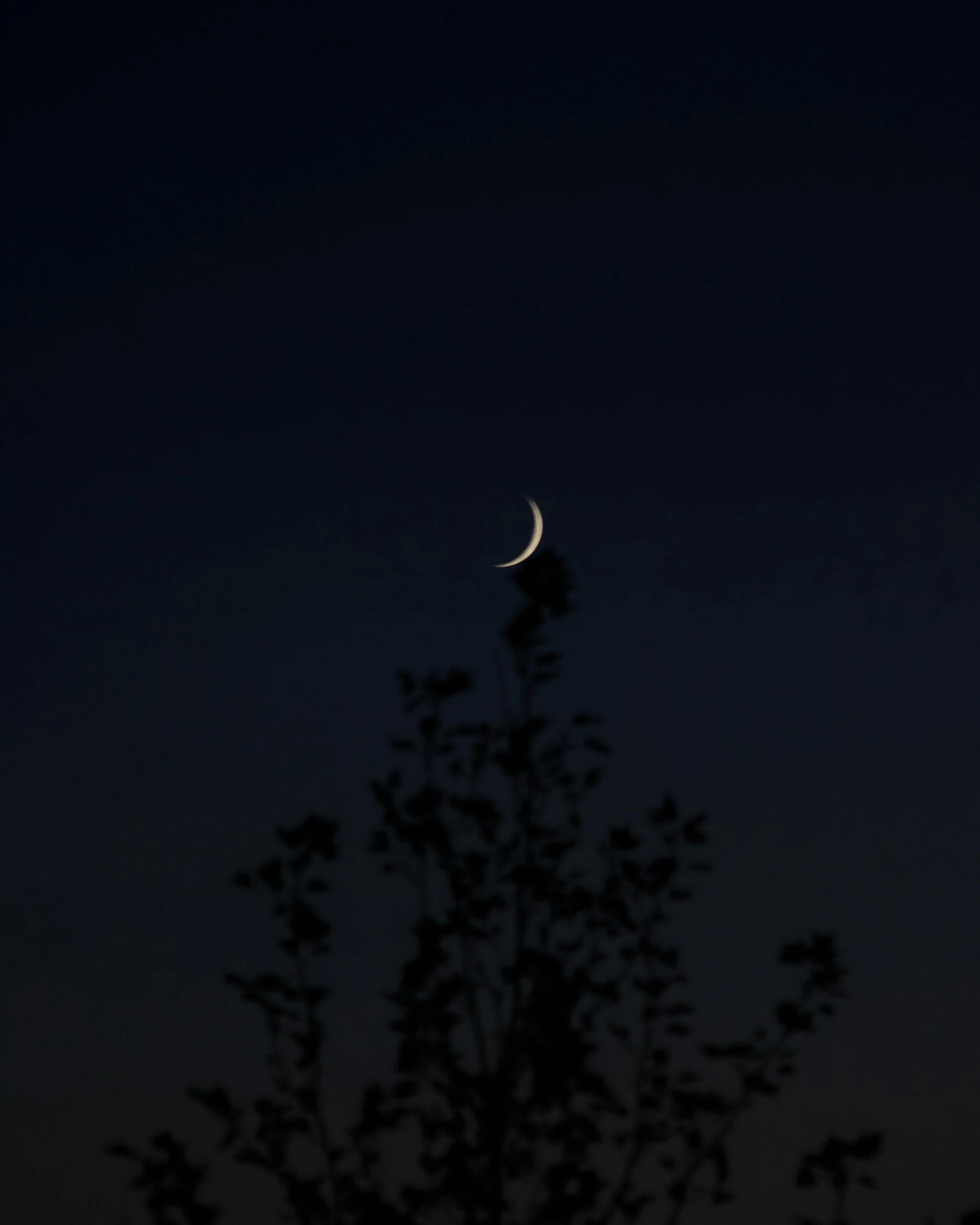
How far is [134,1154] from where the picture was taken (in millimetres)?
A: 8344

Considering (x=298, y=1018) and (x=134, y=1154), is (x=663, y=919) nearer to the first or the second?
(x=298, y=1018)

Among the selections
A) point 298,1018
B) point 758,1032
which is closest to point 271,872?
point 298,1018

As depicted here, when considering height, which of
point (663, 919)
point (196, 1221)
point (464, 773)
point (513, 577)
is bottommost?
point (196, 1221)

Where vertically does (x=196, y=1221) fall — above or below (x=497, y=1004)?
below

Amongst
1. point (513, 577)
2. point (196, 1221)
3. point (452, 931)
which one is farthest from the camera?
point (513, 577)

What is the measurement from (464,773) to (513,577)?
1.17 metres

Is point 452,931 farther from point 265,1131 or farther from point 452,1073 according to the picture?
point 265,1131

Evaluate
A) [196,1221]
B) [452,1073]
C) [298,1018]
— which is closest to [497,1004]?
[452,1073]

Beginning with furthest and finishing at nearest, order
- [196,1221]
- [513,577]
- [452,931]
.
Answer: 1. [513,577]
2. [452,931]
3. [196,1221]

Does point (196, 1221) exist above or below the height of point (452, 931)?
below

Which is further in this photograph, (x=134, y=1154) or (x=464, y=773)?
(x=464, y=773)

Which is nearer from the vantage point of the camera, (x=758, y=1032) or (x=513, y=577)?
(x=758, y=1032)

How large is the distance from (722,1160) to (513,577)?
336cm

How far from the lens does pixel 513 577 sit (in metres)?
9.53
